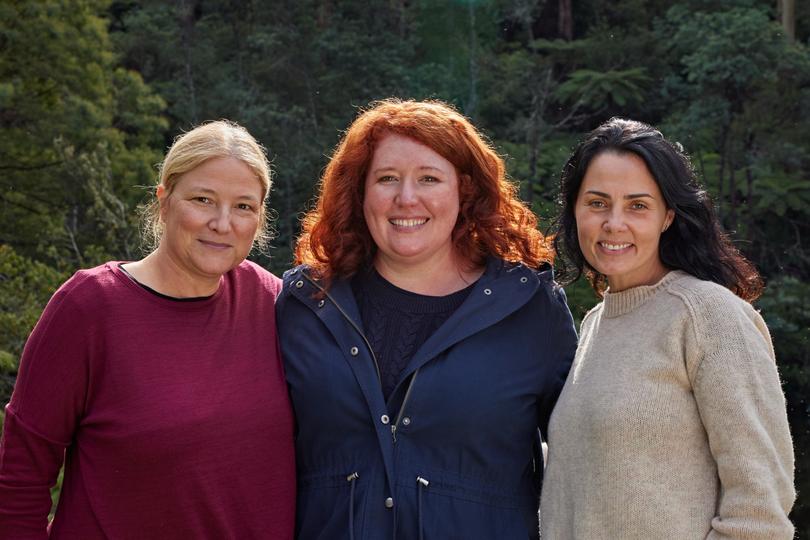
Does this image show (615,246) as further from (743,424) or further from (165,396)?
(165,396)

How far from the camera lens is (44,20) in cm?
1170

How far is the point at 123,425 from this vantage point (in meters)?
2.45

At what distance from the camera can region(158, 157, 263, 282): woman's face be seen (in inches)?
102

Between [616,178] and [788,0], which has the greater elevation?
[788,0]

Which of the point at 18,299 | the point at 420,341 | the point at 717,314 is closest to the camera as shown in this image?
the point at 717,314

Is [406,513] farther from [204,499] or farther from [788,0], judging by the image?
[788,0]

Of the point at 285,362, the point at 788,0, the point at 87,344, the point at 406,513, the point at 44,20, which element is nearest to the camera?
the point at 87,344

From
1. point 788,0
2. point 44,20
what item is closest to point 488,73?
point 788,0

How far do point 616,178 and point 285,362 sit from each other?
107 centimetres

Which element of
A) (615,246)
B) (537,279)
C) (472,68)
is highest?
(472,68)

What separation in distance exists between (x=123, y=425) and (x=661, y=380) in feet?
4.39

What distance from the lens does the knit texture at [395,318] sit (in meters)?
2.78

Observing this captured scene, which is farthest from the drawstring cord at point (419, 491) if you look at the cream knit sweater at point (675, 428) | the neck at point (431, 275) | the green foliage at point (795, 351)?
the green foliage at point (795, 351)

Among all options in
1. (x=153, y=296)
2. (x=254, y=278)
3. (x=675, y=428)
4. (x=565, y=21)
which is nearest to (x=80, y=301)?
(x=153, y=296)
